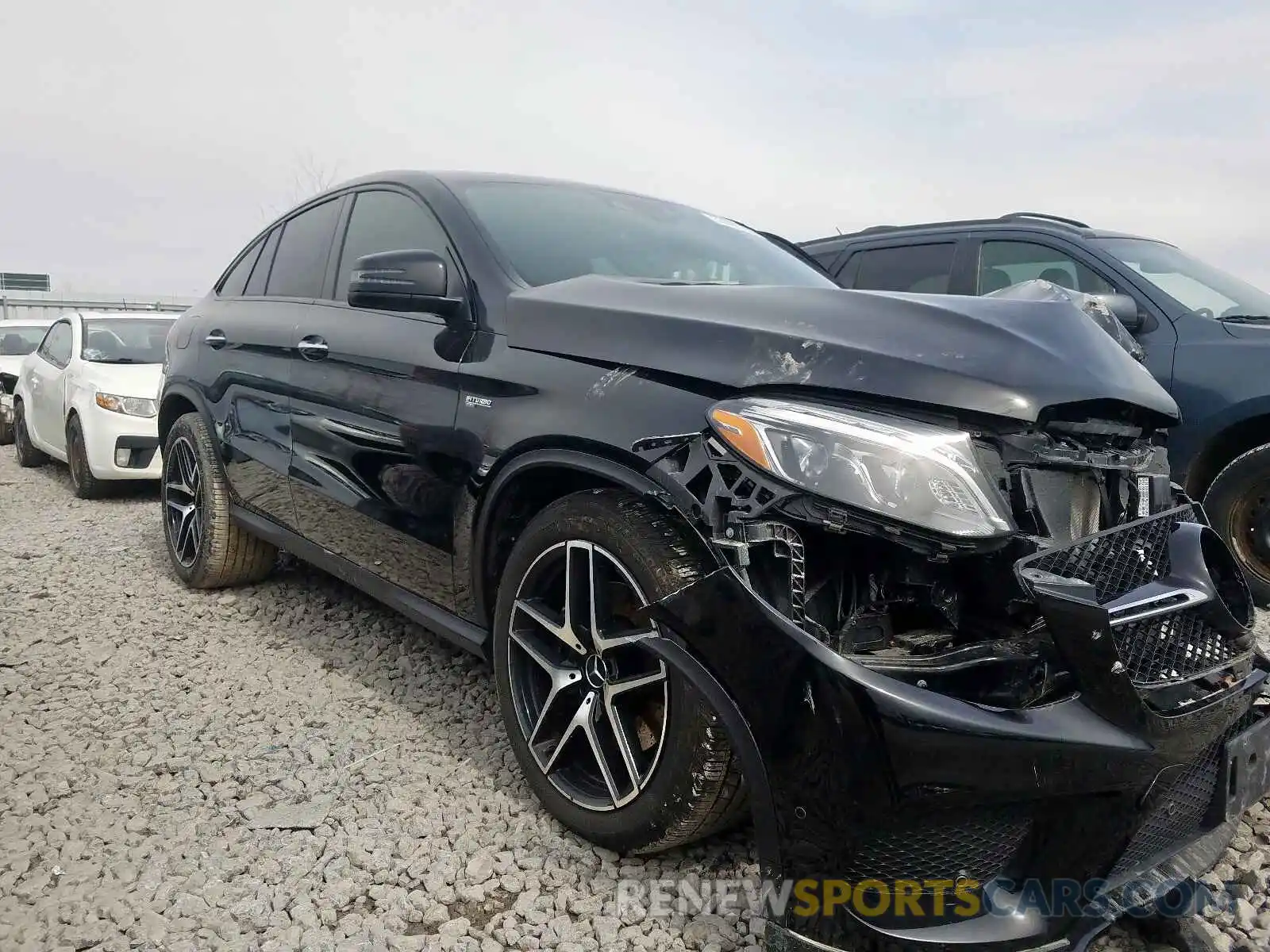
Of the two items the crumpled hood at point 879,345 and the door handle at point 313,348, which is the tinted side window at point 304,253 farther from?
the crumpled hood at point 879,345

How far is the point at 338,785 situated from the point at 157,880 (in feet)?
1.75

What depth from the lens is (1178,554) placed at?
177 cm

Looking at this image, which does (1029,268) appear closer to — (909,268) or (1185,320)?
(909,268)

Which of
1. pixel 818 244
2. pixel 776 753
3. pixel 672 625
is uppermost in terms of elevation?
pixel 818 244

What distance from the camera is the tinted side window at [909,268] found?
548cm

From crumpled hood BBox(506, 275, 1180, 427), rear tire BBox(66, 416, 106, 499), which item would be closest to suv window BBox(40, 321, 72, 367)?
rear tire BBox(66, 416, 106, 499)

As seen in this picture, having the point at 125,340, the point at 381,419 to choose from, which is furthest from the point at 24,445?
the point at 381,419

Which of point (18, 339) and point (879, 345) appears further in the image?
point (18, 339)

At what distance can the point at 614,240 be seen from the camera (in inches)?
116

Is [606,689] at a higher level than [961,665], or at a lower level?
lower

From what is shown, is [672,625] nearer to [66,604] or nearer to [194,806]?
[194,806]

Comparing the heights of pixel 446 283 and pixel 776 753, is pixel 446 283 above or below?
above

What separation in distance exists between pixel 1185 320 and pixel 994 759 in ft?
12.5

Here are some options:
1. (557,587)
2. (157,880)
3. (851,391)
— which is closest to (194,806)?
(157,880)
